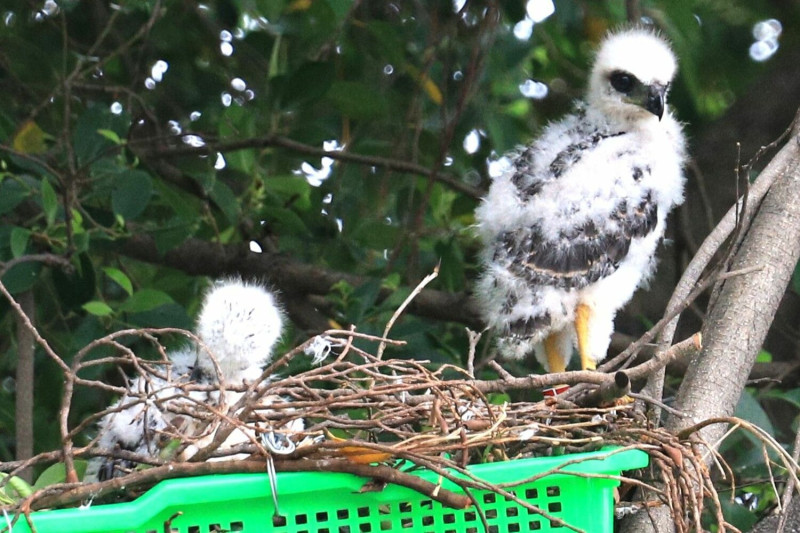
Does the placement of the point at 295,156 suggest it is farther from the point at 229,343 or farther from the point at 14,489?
the point at 14,489

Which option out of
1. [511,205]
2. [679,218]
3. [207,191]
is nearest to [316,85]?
[207,191]

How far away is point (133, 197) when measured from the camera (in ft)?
9.38

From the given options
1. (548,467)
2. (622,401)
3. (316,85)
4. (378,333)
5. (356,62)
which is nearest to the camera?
(548,467)

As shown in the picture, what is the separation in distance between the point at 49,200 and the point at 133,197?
8.9 inches

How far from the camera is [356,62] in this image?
3.84 m

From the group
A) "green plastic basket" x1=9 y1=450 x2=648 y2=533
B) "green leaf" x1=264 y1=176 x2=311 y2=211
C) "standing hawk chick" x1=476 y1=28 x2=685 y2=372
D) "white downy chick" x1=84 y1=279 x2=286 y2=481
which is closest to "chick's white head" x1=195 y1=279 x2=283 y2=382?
"white downy chick" x1=84 y1=279 x2=286 y2=481

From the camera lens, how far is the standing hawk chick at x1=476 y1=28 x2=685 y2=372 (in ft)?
8.95

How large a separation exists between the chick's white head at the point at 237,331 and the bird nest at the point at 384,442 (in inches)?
20.9

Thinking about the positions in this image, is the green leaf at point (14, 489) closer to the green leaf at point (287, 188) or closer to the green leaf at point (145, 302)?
the green leaf at point (145, 302)

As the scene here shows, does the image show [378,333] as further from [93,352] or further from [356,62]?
[356,62]

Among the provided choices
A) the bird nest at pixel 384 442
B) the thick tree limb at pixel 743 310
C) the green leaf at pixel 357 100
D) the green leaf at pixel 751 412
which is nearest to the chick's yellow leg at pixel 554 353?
the green leaf at pixel 751 412

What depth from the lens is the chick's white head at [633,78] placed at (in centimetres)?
290

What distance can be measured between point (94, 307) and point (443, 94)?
4.46ft

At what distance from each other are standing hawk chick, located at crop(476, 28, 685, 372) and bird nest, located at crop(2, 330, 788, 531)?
0.79 m
